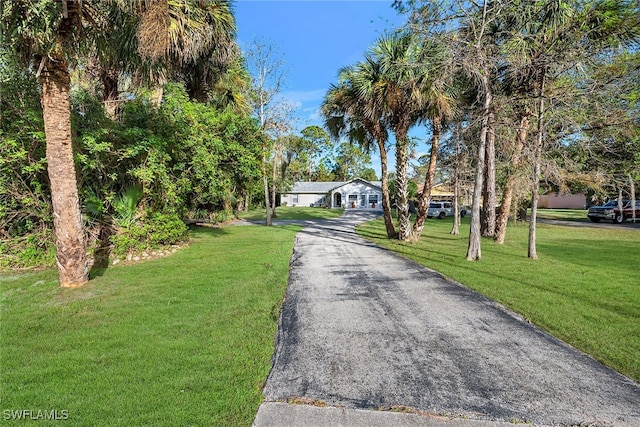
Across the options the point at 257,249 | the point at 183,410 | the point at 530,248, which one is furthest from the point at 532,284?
the point at 257,249

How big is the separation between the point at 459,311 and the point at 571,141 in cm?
922

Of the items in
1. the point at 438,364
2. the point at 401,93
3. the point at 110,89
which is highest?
the point at 401,93

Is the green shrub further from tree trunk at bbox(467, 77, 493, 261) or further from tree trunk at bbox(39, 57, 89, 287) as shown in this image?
tree trunk at bbox(467, 77, 493, 261)

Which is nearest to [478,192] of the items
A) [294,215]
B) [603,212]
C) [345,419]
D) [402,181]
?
[402,181]

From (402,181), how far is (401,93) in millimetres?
3284

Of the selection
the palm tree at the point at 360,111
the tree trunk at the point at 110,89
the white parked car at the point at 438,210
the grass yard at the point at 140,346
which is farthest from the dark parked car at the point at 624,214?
the tree trunk at the point at 110,89

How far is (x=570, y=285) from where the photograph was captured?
5977 millimetres

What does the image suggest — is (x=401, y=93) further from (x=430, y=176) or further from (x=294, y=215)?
(x=294, y=215)

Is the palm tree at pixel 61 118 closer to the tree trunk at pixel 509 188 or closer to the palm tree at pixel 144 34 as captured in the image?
the palm tree at pixel 144 34

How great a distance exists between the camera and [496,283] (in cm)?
616

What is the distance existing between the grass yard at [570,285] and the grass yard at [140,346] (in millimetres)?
Answer: 3738

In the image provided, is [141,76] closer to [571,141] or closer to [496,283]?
[496,283]

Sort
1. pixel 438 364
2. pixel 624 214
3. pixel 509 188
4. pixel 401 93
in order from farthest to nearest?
pixel 624 214, pixel 509 188, pixel 401 93, pixel 438 364

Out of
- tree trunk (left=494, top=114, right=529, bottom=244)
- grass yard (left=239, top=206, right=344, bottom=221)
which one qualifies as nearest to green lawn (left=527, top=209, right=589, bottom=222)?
tree trunk (left=494, top=114, right=529, bottom=244)
